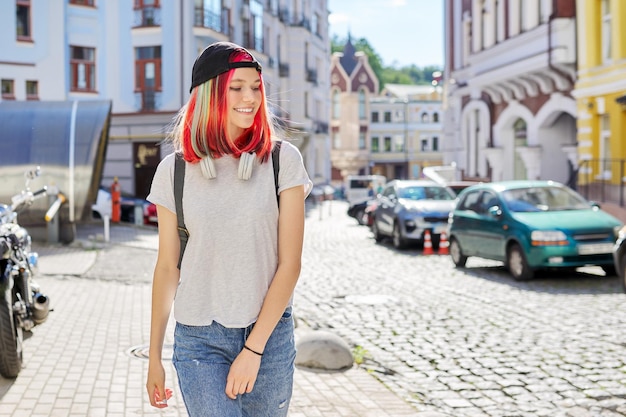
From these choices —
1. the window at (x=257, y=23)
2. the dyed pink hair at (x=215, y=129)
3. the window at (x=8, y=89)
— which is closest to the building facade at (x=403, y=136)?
the window at (x=257, y=23)

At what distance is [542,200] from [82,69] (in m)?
25.6

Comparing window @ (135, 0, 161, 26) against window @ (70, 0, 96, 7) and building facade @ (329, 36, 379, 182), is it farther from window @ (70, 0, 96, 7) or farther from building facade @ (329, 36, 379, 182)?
building facade @ (329, 36, 379, 182)

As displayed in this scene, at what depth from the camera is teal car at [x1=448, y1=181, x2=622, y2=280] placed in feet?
43.1

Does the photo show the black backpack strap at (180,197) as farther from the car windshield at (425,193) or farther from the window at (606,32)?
the window at (606,32)

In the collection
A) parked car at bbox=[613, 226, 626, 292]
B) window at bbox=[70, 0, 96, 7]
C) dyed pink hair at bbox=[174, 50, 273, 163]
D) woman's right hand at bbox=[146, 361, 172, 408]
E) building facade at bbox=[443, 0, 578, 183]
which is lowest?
parked car at bbox=[613, 226, 626, 292]

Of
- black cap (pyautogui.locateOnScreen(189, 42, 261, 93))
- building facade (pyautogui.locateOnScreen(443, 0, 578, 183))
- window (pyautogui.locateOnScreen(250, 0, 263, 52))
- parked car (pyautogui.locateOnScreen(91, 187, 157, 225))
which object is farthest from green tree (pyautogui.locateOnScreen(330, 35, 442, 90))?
black cap (pyautogui.locateOnScreen(189, 42, 261, 93))

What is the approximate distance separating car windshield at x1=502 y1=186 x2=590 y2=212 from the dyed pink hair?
11739 millimetres

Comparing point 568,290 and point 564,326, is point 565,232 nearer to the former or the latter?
point 568,290

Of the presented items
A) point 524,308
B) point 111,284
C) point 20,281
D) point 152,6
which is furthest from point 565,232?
point 152,6

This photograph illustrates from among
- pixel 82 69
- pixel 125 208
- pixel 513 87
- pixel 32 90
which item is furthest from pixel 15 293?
pixel 82 69

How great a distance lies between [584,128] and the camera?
83.7ft

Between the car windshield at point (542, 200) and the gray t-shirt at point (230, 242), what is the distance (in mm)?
11806

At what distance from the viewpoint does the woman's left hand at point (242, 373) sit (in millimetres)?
2834

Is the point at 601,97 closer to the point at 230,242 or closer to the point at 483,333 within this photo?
the point at 483,333
